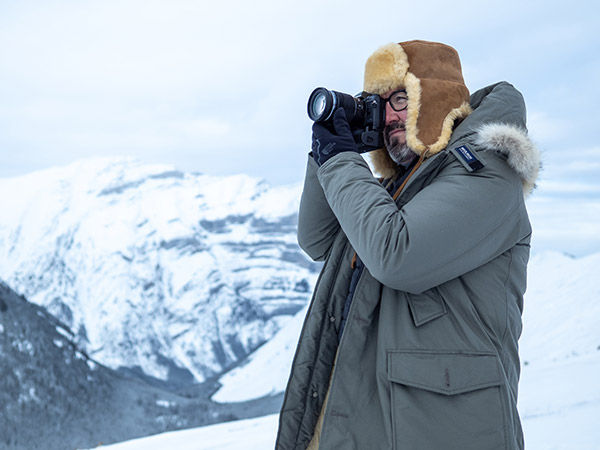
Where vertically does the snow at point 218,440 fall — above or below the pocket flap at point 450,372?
below

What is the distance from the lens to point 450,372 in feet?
3.50

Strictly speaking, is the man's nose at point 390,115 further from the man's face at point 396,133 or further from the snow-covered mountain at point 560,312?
the snow-covered mountain at point 560,312

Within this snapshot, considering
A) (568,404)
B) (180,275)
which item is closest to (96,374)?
(568,404)

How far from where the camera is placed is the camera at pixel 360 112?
1345mm

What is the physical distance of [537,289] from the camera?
443 inches

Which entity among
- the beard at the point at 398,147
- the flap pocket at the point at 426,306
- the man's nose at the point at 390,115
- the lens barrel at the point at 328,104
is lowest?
the flap pocket at the point at 426,306

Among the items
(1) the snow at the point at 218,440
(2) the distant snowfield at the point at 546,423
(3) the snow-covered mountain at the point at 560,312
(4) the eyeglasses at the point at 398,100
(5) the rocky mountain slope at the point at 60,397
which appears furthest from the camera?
(5) the rocky mountain slope at the point at 60,397

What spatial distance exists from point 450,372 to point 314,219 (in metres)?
0.62

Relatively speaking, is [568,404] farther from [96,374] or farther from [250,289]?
[250,289]

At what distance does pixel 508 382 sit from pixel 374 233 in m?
0.44

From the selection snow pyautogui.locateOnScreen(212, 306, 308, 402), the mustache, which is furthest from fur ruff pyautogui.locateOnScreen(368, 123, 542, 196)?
snow pyautogui.locateOnScreen(212, 306, 308, 402)

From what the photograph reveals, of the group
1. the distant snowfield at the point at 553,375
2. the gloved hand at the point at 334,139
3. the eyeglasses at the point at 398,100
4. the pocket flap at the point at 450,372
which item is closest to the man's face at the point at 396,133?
the eyeglasses at the point at 398,100

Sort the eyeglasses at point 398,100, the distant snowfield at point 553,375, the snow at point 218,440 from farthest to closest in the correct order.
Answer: the snow at point 218,440
the distant snowfield at point 553,375
the eyeglasses at point 398,100

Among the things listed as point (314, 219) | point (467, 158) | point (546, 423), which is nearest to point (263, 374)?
point (546, 423)
